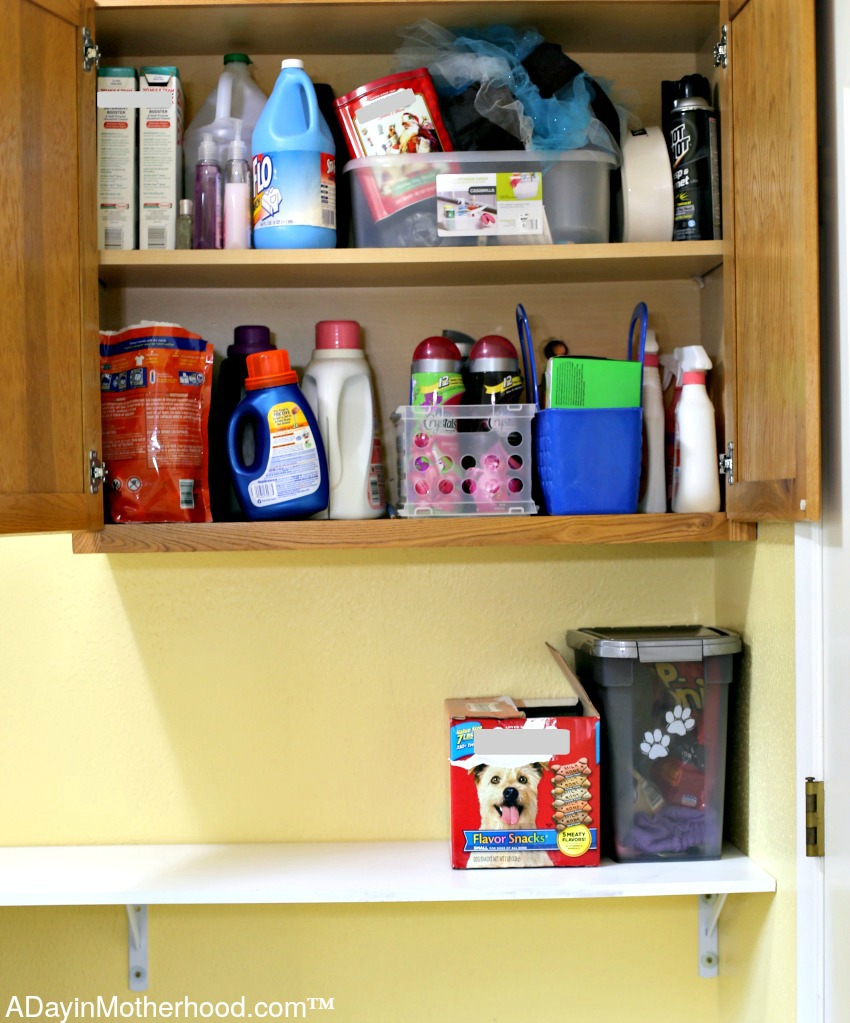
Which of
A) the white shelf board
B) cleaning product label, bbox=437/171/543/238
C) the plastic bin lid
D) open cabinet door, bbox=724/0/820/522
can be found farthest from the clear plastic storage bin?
the white shelf board

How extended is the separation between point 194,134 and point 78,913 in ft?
4.11

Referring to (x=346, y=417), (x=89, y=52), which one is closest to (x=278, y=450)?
(x=346, y=417)

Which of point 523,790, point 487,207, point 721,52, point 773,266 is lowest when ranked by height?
point 523,790

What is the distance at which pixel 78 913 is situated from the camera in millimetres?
1651

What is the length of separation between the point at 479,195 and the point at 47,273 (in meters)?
0.59

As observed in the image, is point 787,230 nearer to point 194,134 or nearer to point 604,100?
point 604,100

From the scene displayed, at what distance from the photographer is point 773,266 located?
122cm

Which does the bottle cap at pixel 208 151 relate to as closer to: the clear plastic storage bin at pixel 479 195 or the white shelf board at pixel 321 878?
the clear plastic storage bin at pixel 479 195

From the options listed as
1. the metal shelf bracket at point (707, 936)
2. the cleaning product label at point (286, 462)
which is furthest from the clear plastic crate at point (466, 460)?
the metal shelf bracket at point (707, 936)

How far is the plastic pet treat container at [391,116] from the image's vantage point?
1.43 meters

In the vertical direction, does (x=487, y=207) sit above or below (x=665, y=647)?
above

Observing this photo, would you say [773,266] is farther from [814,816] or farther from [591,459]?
[814,816]

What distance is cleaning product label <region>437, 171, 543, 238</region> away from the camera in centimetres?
142

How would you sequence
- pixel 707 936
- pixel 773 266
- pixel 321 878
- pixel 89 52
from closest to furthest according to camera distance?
pixel 773 266
pixel 89 52
pixel 321 878
pixel 707 936
